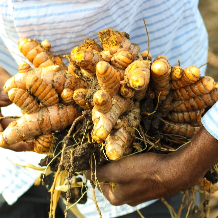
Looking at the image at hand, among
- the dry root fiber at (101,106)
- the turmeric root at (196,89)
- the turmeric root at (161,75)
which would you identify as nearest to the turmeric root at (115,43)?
the dry root fiber at (101,106)

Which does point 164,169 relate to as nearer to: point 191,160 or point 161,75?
point 191,160

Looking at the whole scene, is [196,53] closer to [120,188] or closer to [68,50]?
A: [68,50]

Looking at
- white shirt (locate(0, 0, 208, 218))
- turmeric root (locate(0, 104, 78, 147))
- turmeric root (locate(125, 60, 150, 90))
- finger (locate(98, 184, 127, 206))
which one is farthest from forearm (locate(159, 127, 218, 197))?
white shirt (locate(0, 0, 208, 218))

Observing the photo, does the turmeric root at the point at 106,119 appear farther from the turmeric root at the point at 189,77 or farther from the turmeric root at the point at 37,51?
the turmeric root at the point at 37,51

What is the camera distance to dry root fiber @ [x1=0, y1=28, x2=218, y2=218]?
2.72ft

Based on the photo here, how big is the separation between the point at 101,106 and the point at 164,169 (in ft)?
1.31

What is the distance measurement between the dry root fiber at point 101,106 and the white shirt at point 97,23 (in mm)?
81

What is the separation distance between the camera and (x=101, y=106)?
0.77m

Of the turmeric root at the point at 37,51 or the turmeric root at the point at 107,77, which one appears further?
the turmeric root at the point at 37,51

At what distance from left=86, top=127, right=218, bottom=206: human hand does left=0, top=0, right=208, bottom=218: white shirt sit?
0.55m

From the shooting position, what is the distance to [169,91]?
99 centimetres

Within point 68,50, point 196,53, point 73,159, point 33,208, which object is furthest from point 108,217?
point 196,53

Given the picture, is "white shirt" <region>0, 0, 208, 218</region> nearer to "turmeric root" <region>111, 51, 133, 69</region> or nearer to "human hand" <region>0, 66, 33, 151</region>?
"human hand" <region>0, 66, 33, 151</region>

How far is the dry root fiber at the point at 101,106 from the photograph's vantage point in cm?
83
